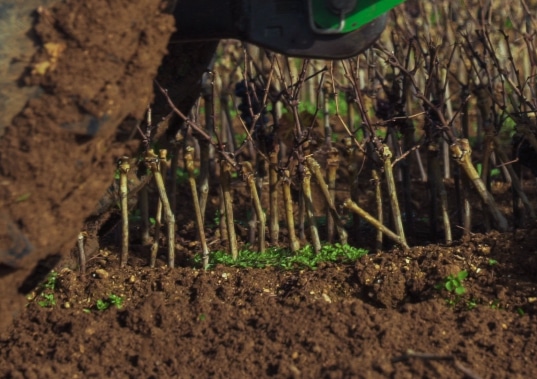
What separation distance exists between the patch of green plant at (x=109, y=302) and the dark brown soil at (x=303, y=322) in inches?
1.4

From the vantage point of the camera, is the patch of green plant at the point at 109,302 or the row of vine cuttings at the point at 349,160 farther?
the row of vine cuttings at the point at 349,160

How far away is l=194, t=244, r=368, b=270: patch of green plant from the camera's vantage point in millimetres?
5262

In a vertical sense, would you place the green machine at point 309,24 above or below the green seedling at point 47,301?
above

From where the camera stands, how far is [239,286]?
15.9ft

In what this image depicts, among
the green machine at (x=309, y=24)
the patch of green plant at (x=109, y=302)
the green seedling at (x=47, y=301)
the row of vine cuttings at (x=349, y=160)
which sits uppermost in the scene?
the green machine at (x=309, y=24)

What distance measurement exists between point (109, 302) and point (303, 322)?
1108 millimetres

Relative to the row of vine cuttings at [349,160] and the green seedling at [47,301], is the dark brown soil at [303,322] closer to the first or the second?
the green seedling at [47,301]

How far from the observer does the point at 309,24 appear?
148 inches

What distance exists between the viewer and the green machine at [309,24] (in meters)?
3.76

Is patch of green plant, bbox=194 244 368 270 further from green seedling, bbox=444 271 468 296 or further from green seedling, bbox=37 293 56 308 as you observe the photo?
green seedling, bbox=37 293 56 308

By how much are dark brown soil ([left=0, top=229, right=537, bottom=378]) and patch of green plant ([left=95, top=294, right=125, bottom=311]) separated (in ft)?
0.12

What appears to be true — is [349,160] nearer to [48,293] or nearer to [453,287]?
[453,287]

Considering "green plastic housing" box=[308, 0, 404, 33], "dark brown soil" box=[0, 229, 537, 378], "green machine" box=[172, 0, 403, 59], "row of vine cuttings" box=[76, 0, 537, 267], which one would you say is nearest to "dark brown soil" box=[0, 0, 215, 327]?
"green machine" box=[172, 0, 403, 59]

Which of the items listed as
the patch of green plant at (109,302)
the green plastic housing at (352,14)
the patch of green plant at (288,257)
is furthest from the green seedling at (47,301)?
the green plastic housing at (352,14)
